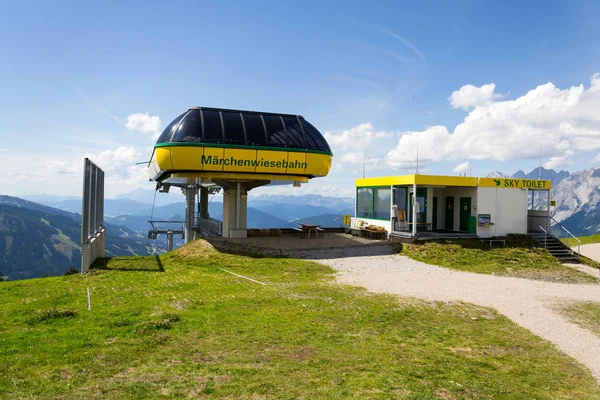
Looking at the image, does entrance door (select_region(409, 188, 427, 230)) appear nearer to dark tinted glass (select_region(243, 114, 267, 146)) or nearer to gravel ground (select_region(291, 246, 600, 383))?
gravel ground (select_region(291, 246, 600, 383))

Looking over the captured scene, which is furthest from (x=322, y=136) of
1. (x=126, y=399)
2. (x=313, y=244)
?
(x=126, y=399)

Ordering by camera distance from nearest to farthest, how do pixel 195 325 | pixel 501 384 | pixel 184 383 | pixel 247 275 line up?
pixel 184 383
pixel 501 384
pixel 195 325
pixel 247 275

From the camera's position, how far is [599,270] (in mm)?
20859

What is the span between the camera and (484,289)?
1502cm

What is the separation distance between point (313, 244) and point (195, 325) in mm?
14472

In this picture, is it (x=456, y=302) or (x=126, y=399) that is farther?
(x=456, y=302)

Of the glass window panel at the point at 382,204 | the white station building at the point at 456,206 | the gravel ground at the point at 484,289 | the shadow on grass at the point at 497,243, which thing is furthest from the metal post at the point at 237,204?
the shadow on grass at the point at 497,243

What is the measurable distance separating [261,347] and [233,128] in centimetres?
1585

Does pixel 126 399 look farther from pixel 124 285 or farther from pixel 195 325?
pixel 124 285

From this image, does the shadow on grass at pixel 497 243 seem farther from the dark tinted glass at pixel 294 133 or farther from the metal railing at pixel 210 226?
the metal railing at pixel 210 226

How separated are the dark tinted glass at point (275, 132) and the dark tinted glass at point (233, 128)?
5.00 ft

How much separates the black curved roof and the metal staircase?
14.0 metres

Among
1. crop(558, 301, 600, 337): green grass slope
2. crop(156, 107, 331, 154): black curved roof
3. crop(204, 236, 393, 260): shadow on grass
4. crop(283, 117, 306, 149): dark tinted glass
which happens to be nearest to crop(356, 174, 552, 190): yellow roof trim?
crop(204, 236, 393, 260): shadow on grass

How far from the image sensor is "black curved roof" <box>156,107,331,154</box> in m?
21.3
